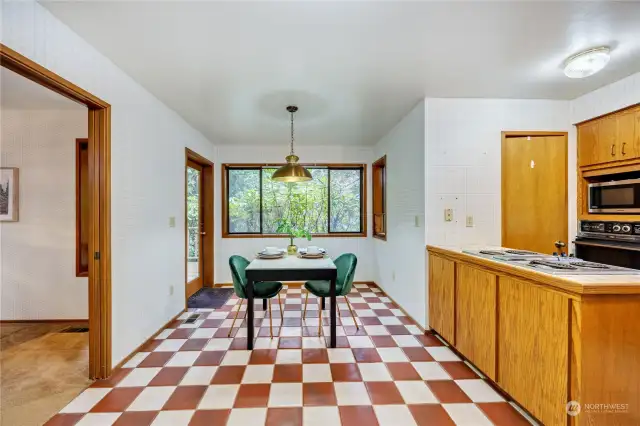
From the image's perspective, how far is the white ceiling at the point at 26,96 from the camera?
8.78 ft

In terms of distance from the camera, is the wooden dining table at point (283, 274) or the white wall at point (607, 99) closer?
the white wall at point (607, 99)

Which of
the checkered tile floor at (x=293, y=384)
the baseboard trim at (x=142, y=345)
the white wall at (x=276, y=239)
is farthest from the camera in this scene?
the white wall at (x=276, y=239)

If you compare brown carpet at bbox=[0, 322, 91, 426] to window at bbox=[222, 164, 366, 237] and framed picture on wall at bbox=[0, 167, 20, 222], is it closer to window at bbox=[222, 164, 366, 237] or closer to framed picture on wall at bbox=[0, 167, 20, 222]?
framed picture on wall at bbox=[0, 167, 20, 222]

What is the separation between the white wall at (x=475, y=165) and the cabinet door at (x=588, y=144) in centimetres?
6

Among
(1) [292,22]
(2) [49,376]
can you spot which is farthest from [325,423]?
(1) [292,22]

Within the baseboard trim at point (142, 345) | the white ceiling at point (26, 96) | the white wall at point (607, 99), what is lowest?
the baseboard trim at point (142, 345)

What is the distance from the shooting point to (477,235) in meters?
3.24

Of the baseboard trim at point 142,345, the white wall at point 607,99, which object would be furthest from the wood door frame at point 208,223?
the white wall at point 607,99

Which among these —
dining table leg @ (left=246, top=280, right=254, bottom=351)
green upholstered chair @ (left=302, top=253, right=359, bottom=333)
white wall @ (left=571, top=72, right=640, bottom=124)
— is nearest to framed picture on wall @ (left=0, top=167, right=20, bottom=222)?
dining table leg @ (left=246, top=280, right=254, bottom=351)

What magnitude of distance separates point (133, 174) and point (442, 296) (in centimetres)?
297

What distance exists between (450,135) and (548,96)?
1.01 m

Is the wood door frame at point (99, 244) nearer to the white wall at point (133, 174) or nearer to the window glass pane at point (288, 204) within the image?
the white wall at point (133, 174)

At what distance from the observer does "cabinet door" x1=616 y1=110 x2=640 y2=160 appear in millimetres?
2637

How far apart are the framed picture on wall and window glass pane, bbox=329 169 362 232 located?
4064 mm
